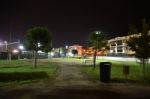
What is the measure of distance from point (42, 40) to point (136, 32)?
54.8 ft

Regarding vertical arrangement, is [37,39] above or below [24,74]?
above

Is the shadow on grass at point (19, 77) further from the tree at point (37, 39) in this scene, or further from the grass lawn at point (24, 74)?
the tree at point (37, 39)

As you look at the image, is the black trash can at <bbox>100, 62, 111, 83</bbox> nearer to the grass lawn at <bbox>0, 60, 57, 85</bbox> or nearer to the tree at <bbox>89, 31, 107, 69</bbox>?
the grass lawn at <bbox>0, 60, 57, 85</bbox>

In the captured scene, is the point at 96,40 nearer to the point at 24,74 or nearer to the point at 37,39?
the point at 37,39

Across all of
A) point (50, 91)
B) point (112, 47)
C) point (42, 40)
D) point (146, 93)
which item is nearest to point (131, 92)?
Answer: point (146, 93)

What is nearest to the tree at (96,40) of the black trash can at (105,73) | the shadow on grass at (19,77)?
the shadow on grass at (19,77)

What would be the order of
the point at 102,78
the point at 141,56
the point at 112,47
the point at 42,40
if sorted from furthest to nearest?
1. the point at 112,47
2. the point at 42,40
3. the point at 141,56
4. the point at 102,78

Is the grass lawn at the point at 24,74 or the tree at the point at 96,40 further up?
the tree at the point at 96,40

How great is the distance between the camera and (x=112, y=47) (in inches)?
5354

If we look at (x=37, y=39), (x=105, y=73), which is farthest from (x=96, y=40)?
(x=105, y=73)

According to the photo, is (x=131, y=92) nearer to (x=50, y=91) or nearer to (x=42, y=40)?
(x=50, y=91)

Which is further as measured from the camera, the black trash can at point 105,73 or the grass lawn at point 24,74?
the grass lawn at point 24,74

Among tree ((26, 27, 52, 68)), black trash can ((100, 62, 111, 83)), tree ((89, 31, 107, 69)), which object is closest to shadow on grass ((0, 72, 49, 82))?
black trash can ((100, 62, 111, 83))

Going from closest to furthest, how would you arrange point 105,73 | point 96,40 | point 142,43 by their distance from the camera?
1. point 105,73
2. point 142,43
3. point 96,40
